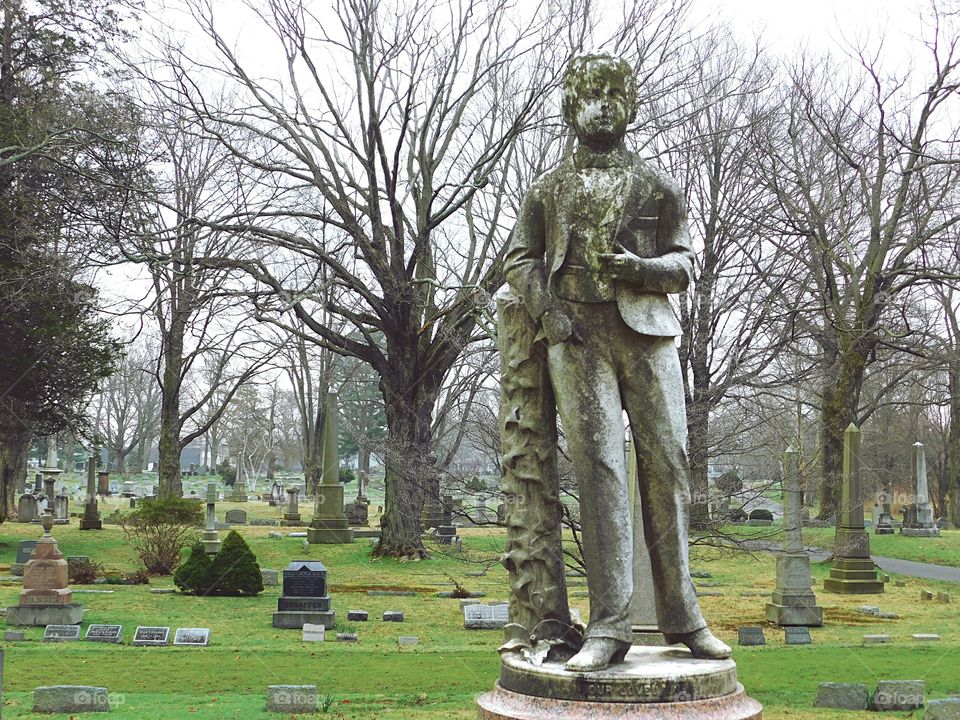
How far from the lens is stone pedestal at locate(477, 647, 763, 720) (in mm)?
5082

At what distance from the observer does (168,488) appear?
36.3m

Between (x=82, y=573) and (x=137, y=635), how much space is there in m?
8.10

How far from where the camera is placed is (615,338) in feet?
19.1

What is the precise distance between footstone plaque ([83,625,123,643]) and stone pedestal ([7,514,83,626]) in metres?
1.60

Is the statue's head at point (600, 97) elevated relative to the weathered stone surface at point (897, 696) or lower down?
elevated

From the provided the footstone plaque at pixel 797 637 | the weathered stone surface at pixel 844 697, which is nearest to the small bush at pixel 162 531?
the footstone plaque at pixel 797 637

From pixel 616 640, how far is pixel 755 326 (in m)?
22.6

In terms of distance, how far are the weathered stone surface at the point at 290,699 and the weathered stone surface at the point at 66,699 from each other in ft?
5.45

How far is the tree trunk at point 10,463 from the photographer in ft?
112

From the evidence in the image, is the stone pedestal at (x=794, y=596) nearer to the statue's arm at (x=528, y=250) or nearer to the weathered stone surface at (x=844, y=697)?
the weathered stone surface at (x=844, y=697)

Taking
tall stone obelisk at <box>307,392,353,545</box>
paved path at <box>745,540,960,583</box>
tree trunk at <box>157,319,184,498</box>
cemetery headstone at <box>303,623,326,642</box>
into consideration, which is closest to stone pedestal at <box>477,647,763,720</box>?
cemetery headstone at <box>303,623,326,642</box>

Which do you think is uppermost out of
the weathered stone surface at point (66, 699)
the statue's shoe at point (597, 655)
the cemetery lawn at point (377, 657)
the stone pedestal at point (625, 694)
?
the statue's shoe at point (597, 655)

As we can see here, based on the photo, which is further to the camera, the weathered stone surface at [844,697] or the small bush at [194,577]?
the small bush at [194,577]

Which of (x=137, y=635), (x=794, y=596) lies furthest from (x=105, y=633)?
(x=794, y=596)
